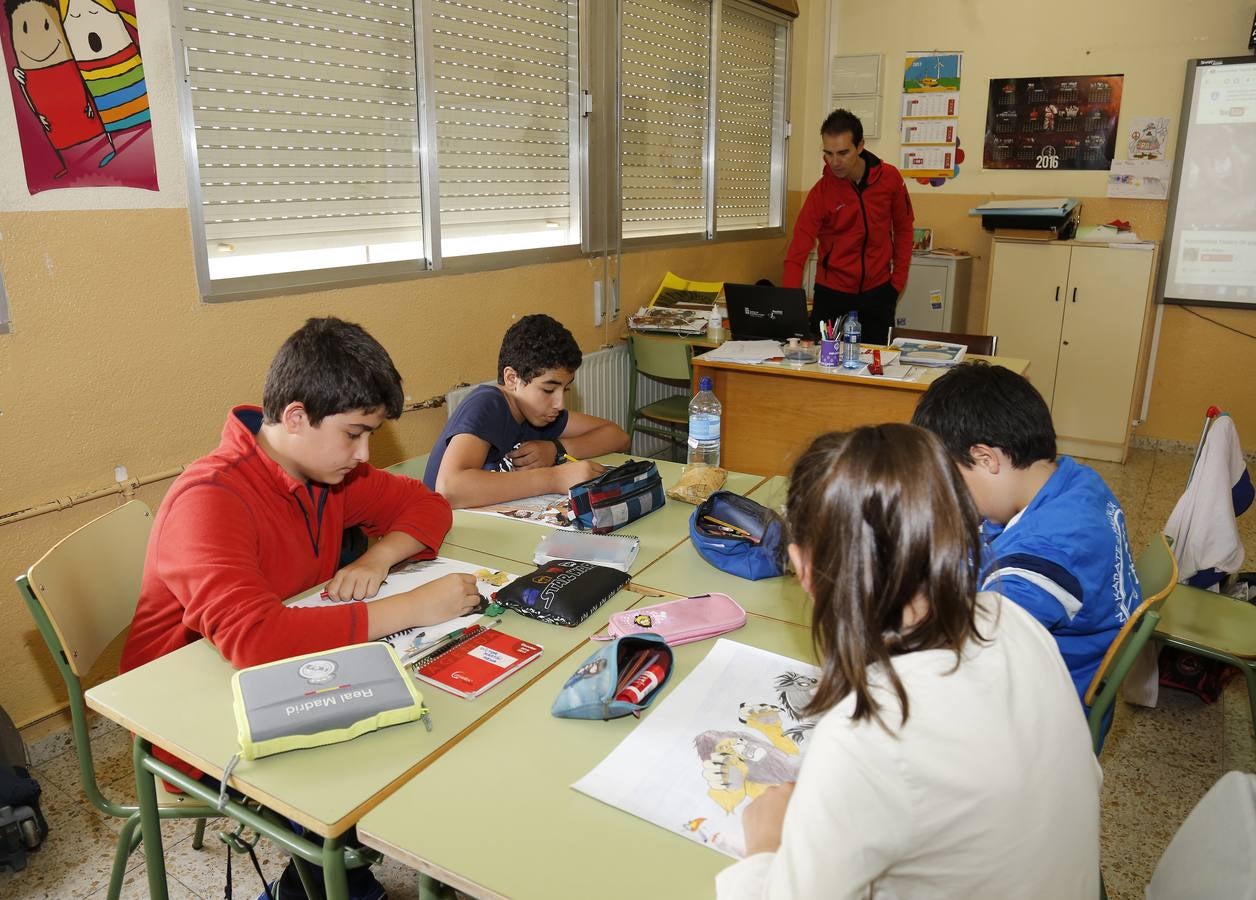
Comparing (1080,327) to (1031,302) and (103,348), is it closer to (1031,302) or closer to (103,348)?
(1031,302)

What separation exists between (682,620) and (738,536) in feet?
1.17

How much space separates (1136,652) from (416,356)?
2590 mm

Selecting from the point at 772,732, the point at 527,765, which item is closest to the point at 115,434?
the point at 527,765

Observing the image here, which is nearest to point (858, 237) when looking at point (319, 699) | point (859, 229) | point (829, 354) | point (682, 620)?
point (859, 229)

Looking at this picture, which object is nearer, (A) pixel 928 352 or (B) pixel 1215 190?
(A) pixel 928 352

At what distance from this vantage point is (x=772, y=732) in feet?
3.99

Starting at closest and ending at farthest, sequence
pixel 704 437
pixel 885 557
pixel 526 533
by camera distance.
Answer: pixel 885 557 < pixel 526 533 < pixel 704 437

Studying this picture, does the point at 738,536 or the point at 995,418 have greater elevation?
the point at 995,418

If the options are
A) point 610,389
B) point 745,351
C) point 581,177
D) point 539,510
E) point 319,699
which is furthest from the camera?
point 610,389

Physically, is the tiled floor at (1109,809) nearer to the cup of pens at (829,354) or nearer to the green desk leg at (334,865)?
the green desk leg at (334,865)

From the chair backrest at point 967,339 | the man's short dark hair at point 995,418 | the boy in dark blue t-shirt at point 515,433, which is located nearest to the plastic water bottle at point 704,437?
the boy in dark blue t-shirt at point 515,433

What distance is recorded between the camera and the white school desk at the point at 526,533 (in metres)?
1.87

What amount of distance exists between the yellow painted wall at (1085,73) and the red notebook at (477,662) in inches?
199

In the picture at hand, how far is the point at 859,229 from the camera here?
15.2 ft
